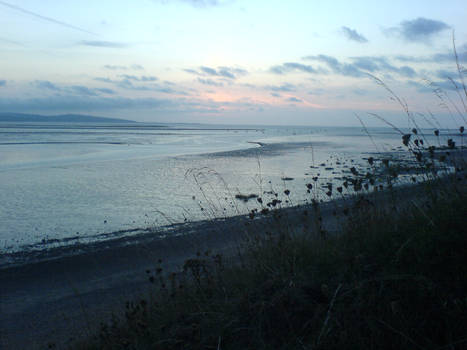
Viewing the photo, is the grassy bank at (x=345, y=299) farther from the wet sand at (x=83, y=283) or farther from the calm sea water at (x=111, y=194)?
the calm sea water at (x=111, y=194)

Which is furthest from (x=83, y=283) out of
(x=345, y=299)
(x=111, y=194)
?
(x=111, y=194)

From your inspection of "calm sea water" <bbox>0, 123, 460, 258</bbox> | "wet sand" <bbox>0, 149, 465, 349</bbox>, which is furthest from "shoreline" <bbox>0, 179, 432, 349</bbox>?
"calm sea water" <bbox>0, 123, 460, 258</bbox>

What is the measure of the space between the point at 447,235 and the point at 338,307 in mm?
1011

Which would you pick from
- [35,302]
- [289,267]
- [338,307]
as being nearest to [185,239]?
[35,302]

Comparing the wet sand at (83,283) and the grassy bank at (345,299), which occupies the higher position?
the grassy bank at (345,299)

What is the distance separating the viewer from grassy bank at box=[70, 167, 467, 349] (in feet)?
7.34

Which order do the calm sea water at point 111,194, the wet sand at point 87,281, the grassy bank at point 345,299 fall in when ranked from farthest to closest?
the calm sea water at point 111,194 < the wet sand at point 87,281 < the grassy bank at point 345,299

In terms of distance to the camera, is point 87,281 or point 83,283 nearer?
point 83,283

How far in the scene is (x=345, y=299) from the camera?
2.54m

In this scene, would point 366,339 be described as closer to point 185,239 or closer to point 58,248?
point 185,239

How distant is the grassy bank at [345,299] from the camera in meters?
2.24

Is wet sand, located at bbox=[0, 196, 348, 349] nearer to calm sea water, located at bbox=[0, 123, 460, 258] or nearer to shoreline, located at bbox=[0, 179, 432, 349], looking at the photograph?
shoreline, located at bbox=[0, 179, 432, 349]

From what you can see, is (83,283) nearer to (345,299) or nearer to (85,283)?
(85,283)

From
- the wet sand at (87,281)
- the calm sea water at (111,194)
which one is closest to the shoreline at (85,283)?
the wet sand at (87,281)
